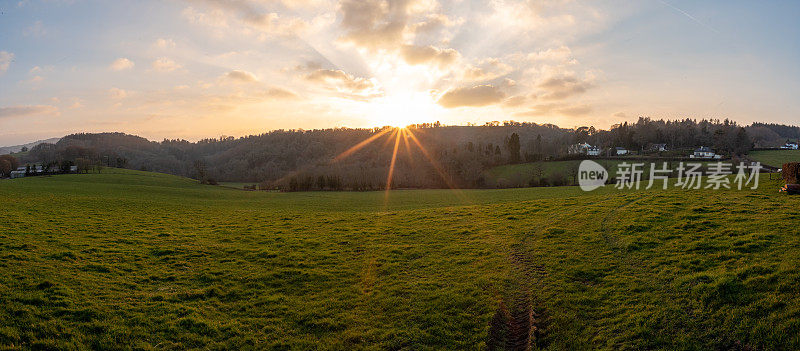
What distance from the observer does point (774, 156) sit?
96.7 m

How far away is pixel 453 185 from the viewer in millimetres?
100062

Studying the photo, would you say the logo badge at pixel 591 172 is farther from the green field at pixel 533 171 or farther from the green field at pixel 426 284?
the green field at pixel 426 284

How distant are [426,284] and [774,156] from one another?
135 meters

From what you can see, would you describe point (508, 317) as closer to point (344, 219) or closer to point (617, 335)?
point (617, 335)

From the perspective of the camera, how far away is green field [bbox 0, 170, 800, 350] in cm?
989

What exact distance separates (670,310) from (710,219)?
12228mm

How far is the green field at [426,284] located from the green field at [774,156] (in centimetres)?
9685

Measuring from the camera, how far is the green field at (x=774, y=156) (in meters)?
87.2

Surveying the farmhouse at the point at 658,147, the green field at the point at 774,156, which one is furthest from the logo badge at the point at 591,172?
the farmhouse at the point at 658,147

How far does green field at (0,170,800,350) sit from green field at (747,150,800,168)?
96.9 metres

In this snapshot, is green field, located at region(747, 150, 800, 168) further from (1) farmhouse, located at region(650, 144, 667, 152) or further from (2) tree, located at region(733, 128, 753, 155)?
(1) farmhouse, located at region(650, 144, 667, 152)

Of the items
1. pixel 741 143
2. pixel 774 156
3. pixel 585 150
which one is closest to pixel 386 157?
pixel 585 150

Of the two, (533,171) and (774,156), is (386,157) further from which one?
(774,156)

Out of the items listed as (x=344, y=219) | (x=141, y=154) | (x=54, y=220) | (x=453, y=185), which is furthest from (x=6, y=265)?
(x=141, y=154)
